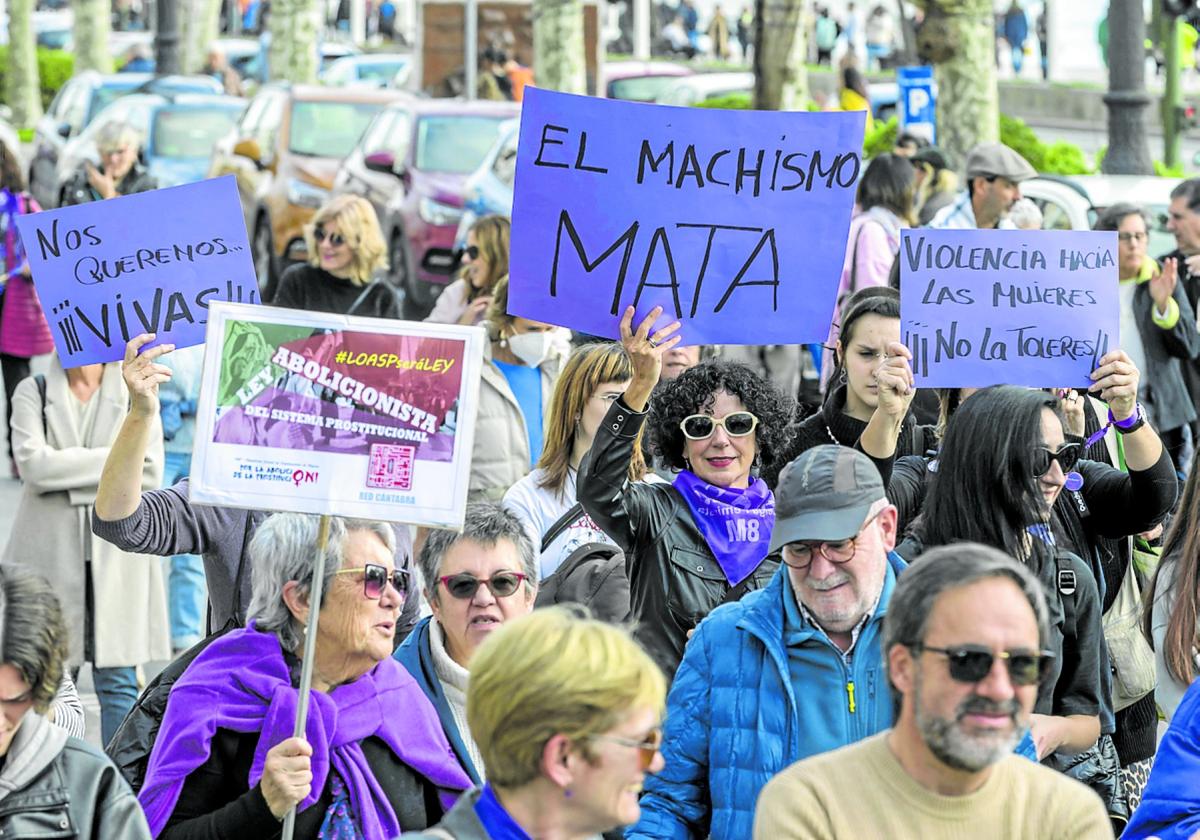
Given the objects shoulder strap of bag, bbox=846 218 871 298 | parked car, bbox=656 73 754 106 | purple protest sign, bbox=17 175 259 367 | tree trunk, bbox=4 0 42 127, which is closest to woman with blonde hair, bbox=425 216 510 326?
shoulder strap of bag, bbox=846 218 871 298

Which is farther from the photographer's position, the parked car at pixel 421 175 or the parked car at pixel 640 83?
the parked car at pixel 640 83

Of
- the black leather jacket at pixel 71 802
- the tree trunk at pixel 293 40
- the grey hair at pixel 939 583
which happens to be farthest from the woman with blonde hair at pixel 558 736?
the tree trunk at pixel 293 40

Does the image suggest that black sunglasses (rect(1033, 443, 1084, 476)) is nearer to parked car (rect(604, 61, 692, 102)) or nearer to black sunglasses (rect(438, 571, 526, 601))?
black sunglasses (rect(438, 571, 526, 601))

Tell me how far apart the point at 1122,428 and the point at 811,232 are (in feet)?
2.99

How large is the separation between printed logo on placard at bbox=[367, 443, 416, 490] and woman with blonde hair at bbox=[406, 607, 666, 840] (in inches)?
41.8

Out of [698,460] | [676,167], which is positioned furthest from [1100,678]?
[676,167]

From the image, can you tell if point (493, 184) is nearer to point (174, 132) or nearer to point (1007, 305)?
point (174, 132)

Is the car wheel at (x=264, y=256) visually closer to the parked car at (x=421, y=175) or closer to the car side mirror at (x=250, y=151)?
the car side mirror at (x=250, y=151)

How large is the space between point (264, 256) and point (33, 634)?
1680 cm

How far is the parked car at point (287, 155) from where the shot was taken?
20.3 metres

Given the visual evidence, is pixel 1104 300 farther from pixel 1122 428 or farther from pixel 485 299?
pixel 485 299

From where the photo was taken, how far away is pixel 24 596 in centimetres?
375

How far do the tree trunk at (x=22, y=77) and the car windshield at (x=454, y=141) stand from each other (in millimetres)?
21482

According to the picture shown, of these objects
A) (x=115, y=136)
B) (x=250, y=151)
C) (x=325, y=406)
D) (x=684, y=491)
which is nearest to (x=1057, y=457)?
(x=684, y=491)
